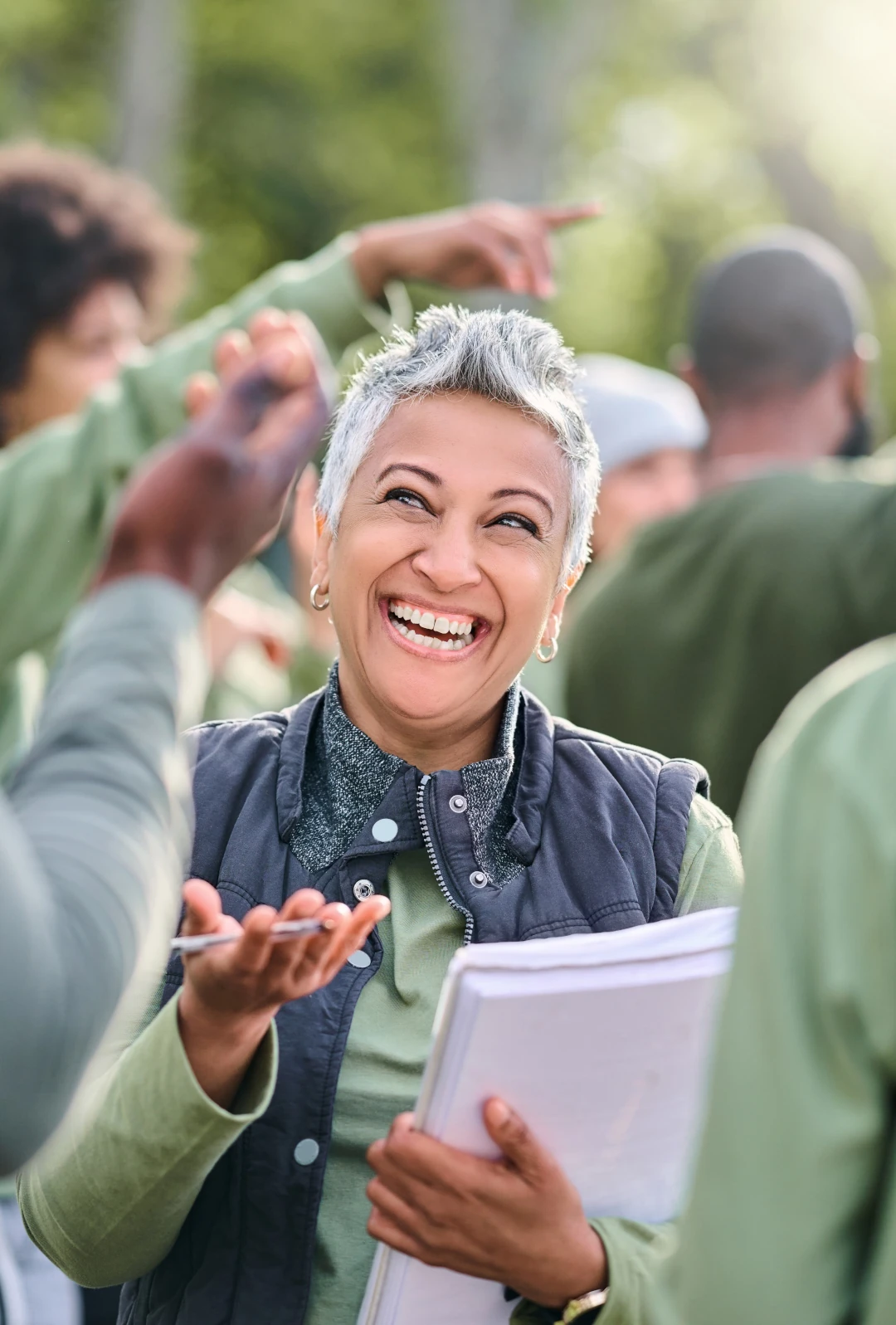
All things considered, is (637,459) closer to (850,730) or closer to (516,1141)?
(516,1141)

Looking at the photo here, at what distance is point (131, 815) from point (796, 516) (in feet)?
7.22

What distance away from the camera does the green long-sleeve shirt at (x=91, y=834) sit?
139 cm

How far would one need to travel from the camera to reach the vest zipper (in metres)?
2.16

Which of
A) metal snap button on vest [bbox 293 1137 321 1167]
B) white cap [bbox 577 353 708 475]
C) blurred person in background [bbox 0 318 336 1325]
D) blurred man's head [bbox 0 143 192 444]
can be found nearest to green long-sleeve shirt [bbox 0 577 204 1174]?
blurred person in background [bbox 0 318 336 1325]

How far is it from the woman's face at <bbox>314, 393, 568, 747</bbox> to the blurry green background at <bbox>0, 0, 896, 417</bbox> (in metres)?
14.9

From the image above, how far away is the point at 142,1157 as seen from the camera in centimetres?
195

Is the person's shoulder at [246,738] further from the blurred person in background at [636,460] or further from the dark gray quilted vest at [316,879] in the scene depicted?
the blurred person in background at [636,460]

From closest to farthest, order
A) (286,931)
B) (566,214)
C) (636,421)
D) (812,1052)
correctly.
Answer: (812,1052) → (286,931) → (566,214) → (636,421)

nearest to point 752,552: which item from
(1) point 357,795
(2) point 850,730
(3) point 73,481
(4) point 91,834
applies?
(3) point 73,481

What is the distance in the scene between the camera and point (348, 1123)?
2.11 metres

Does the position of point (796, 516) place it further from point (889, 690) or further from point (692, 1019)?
point (889, 690)

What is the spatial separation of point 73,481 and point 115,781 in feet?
5.64

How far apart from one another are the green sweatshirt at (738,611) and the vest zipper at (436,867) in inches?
52.8

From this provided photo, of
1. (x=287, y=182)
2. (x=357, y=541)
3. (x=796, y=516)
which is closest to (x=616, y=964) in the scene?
(x=357, y=541)
